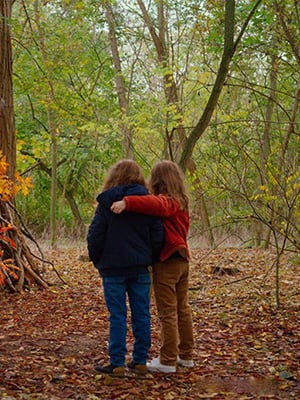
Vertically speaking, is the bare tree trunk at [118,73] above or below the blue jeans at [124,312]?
above

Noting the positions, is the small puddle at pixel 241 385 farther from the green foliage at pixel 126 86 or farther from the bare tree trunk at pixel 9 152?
the green foliage at pixel 126 86

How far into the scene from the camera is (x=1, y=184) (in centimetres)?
503

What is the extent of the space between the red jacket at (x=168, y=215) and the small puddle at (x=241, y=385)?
0.87 meters

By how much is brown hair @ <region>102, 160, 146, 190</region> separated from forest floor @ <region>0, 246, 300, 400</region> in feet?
4.40

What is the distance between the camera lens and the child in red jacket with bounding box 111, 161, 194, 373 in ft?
12.7

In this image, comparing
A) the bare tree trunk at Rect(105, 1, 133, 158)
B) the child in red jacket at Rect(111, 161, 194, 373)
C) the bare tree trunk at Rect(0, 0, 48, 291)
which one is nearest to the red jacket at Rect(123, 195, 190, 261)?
the child in red jacket at Rect(111, 161, 194, 373)

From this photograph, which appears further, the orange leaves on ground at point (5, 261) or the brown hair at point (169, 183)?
the orange leaves on ground at point (5, 261)

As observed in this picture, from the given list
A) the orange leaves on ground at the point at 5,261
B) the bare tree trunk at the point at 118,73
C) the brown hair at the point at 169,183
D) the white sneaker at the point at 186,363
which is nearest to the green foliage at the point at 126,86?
the bare tree trunk at the point at 118,73

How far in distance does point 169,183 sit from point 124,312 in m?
0.96

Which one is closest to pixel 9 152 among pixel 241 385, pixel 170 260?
pixel 170 260

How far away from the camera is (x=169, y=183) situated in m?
3.96

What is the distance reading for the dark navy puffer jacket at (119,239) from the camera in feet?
12.2

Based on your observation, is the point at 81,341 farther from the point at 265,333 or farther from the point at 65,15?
the point at 65,15

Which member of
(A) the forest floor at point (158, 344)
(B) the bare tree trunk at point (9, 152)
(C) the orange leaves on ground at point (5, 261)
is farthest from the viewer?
(B) the bare tree trunk at point (9, 152)
